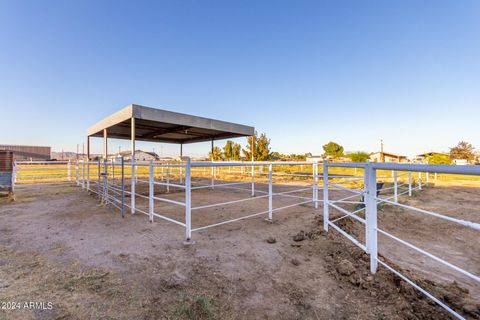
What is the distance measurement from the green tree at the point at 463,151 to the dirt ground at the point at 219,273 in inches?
1353

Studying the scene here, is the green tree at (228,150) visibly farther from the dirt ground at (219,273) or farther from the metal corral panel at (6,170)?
the dirt ground at (219,273)

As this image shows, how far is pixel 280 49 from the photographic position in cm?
931

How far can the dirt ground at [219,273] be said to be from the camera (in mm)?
1438

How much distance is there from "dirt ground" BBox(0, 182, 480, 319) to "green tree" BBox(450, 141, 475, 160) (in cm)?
3436

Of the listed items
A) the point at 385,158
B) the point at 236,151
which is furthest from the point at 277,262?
the point at 385,158

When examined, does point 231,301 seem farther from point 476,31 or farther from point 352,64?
point 476,31

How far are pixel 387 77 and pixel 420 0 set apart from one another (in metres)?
4.14

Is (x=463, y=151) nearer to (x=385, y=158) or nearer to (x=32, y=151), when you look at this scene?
(x=385, y=158)

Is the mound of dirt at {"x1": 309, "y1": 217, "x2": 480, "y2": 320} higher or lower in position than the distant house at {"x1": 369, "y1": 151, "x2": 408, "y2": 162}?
lower

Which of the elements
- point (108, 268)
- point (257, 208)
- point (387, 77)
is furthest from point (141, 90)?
point (387, 77)

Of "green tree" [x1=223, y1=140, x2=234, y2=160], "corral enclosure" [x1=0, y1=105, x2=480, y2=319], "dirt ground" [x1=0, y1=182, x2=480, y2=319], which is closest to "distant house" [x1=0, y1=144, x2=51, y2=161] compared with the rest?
"green tree" [x1=223, y1=140, x2=234, y2=160]

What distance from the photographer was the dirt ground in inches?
56.6

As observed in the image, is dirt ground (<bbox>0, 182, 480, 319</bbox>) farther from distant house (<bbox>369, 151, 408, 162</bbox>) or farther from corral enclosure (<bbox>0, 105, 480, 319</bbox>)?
distant house (<bbox>369, 151, 408, 162</bbox>)

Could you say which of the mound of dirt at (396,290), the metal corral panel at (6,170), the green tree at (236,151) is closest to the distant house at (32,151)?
the green tree at (236,151)
